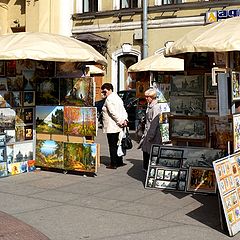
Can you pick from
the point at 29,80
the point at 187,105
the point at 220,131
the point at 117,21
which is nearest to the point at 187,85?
the point at 187,105

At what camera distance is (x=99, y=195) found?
26.9ft

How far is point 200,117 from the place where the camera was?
27.1ft

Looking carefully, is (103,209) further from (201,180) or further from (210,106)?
(210,106)

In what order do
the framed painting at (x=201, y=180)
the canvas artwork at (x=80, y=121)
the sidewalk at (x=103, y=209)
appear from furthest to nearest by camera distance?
the canvas artwork at (x=80, y=121)
the framed painting at (x=201, y=180)
the sidewalk at (x=103, y=209)

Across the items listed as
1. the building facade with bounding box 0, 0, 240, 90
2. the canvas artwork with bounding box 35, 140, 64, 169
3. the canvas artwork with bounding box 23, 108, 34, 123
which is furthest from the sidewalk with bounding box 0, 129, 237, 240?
the building facade with bounding box 0, 0, 240, 90

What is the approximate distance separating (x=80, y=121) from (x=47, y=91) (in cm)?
103

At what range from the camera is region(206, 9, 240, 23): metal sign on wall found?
63.0 ft

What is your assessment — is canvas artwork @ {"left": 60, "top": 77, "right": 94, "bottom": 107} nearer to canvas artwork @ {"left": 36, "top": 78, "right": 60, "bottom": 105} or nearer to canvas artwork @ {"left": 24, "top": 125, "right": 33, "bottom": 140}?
canvas artwork @ {"left": 36, "top": 78, "right": 60, "bottom": 105}

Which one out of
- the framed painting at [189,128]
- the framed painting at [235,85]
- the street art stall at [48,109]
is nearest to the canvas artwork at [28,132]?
the street art stall at [48,109]

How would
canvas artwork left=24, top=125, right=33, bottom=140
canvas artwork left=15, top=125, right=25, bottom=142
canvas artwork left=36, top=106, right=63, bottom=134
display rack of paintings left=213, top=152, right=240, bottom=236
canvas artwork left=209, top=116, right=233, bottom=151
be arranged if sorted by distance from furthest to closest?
canvas artwork left=24, top=125, right=33, bottom=140, canvas artwork left=15, top=125, right=25, bottom=142, canvas artwork left=36, top=106, right=63, bottom=134, canvas artwork left=209, top=116, right=233, bottom=151, display rack of paintings left=213, top=152, right=240, bottom=236

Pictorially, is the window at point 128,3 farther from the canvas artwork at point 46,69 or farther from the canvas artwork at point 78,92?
the canvas artwork at point 78,92

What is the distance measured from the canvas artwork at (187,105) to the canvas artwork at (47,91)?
258cm

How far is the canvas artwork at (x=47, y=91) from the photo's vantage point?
1013 centimetres

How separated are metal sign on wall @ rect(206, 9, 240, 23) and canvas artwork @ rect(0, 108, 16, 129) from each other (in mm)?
11665
